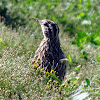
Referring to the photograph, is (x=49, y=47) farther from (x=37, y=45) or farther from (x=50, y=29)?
(x=37, y=45)

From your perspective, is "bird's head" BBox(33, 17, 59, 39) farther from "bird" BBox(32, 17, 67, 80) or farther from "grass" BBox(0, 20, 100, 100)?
"grass" BBox(0, 20, 100, 100)

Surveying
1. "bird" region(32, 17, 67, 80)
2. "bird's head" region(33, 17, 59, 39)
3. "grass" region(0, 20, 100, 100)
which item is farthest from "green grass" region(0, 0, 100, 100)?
"bird's head" region(33, 17, 59, 39)

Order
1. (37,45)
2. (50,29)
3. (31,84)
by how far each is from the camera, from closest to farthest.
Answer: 1. (31,84)
2. (50,29)
3. (37,45)

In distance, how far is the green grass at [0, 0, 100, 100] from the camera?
9.54 feet

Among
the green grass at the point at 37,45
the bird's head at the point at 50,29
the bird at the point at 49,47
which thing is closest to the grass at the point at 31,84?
the green grass at the point at 37,45

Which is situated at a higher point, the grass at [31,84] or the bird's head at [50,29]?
the bird's head at [50,29]

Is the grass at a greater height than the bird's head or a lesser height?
lesser

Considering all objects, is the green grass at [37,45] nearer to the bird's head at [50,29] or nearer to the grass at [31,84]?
the grass at [31,84]

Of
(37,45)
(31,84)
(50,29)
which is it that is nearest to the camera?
(31,84)

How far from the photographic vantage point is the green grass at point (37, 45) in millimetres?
2908

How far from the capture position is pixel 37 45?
4734 millimetres

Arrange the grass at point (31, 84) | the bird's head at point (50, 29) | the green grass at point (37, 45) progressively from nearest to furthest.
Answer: the grass at point (31, 84) → the green grass at point (37, 45) → the bird's head at point (50, 29)

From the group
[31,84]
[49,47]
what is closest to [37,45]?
[49,47]

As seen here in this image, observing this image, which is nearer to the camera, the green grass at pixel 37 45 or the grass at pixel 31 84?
the grass at pixel 31 84
